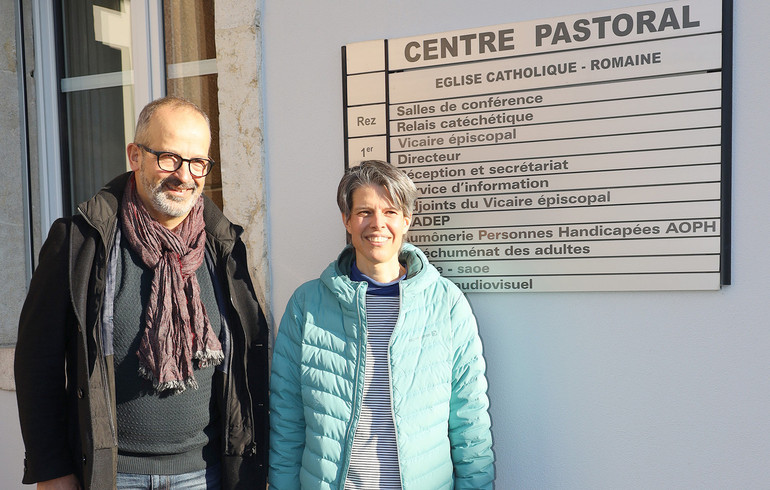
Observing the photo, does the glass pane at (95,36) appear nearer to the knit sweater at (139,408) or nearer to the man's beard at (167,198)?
the man's beard at (167,198)

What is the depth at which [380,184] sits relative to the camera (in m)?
2.16

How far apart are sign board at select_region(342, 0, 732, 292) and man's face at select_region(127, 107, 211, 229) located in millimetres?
797

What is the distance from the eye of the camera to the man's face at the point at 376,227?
7.01 feet

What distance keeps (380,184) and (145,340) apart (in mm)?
873

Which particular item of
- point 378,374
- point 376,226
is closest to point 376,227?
point 376,226

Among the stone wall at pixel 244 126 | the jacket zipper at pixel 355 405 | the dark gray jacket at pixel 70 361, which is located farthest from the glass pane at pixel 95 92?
the jacket zipper at pixel 355 405

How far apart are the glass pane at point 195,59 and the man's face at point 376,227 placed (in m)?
1.12

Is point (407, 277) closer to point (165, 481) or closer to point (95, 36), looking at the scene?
point (165, 481)

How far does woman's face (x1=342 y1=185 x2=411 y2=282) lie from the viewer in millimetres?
2137

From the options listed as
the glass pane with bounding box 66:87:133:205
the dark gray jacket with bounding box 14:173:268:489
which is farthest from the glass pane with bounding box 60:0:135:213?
the dark gray jacket with bounding box 14:173:268:489

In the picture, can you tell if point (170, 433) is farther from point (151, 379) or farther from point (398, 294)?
point (398, 294)

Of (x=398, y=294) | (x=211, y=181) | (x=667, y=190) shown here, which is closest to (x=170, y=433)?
(x=398, y=294)

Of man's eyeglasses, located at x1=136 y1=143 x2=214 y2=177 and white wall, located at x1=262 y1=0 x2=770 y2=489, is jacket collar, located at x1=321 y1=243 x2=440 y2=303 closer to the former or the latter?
white wall, located at x1=262 y1=0 x2=770 y2=489

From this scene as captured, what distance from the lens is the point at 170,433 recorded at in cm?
199
